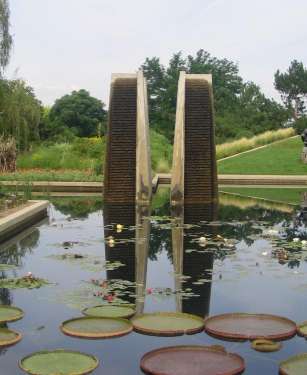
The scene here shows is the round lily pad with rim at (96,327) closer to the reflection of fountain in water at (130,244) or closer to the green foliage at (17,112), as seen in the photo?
the reflection of fountain in water at (130,244)

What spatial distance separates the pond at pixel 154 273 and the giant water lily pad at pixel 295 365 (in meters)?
0.08

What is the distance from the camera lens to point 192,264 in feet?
24.2

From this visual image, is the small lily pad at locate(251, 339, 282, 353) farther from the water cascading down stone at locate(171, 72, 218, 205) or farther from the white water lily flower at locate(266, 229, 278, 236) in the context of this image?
the water cascading down stone at locate(171, 72, 218, 205)

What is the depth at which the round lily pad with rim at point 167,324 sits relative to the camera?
188 inches

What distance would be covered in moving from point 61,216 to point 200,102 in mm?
4915

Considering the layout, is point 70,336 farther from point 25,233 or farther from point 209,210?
point 209,210

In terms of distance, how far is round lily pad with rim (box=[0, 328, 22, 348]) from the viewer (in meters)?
4.47

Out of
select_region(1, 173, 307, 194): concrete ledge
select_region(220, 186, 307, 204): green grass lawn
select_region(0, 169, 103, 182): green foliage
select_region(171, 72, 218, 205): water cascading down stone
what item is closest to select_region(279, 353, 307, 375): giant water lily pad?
select_region(171, 72, 218, 205): water cascading down stone

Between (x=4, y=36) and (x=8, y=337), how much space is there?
1857 centimetres

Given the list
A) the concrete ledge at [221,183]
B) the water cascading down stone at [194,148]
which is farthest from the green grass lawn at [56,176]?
the water cascading down stone at [194,148]

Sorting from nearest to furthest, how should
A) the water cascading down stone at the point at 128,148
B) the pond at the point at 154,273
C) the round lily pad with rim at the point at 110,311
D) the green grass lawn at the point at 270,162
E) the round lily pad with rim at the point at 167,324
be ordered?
1. the pond at the point at 154,273
2. the round lily pad with rim at the point at 167,324
3. the round lily pad with rim at the point at 110,311
4. the water cascading down stone at the point at 128,148
5. the green grass lawn at the point at 270,162

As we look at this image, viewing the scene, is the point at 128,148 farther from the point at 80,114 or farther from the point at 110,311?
the point at 80,114

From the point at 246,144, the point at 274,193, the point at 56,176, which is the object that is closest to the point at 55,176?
the point at 56,176

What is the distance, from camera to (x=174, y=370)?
399 centimetres
